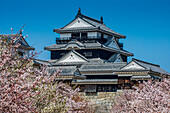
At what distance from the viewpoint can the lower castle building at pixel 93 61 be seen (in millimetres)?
28500

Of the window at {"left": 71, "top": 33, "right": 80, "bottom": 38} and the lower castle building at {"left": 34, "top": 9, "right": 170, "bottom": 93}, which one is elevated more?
the window at {"left": 71, "top": 33, "right": 80, "bottom": 38}

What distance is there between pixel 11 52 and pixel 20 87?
172cm

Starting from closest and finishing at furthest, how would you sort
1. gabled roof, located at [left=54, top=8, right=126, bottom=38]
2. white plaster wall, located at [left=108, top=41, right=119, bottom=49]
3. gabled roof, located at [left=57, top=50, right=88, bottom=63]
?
1. gabled roof, located at [left=57, top=50, right=88, bottom=63]
2. gabled roof, located at [left=54, top=8, right=126, bottom=38]
3. white plaster wall, located at [left=108, top=41, right=119, bottom=49]

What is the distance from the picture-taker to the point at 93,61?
36719 mm

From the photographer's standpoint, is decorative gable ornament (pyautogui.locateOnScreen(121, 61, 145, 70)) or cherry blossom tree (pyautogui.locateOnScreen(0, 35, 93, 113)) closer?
cherry blossom tree (pyautogui.locateOnScreen(0, 35, 93, 113))

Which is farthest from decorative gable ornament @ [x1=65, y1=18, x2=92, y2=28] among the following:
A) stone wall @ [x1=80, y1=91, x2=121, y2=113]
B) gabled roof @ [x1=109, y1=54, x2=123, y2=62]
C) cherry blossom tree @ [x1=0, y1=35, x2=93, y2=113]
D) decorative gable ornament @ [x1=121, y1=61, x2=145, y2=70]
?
cherry blossom tree @ [x1=0, y1=35, x2=93, y2=113]

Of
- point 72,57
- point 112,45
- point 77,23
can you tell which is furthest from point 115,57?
point 77,23

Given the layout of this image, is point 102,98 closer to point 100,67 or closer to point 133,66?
point 100,67

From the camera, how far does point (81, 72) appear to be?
30141 mm

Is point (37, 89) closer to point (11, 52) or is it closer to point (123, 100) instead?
point (11, 52)

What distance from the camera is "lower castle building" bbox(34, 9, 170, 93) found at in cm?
2850

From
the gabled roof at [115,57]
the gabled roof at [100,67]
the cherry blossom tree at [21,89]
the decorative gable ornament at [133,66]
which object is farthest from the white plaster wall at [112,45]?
the cherry blossom tree at [21,89]

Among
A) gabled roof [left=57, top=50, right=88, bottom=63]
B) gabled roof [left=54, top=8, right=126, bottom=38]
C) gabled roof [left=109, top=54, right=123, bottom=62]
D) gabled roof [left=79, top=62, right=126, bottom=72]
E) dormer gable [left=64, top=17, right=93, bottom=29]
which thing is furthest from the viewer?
dormer gable [left=64, top=17, right=93, bottom=29]

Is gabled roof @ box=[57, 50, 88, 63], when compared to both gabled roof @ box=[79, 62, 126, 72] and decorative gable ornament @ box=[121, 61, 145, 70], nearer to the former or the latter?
gabled roof @ box=[79, 62, 126, 72]
